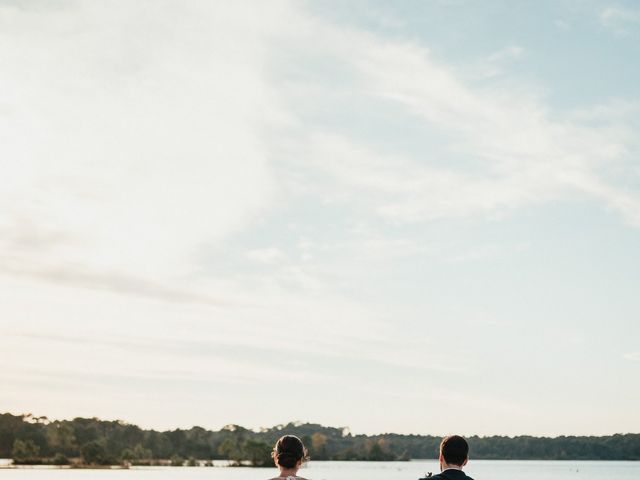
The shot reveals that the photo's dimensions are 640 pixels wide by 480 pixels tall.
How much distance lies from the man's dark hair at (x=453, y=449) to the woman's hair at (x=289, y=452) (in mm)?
1310

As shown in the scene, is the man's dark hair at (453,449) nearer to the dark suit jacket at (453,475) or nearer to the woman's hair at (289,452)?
the dark suit jacket at (453,475)

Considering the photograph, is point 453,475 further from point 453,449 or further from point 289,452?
point 289,452

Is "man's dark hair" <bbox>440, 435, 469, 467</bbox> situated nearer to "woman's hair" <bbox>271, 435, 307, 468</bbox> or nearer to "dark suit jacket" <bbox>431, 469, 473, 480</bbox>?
"dark suit jacket" <bbox>431, 469, 473, 480</bbox>

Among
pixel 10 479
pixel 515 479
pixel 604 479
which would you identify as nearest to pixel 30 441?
pixel 10 479

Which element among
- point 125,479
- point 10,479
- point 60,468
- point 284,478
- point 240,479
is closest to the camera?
point 284,478

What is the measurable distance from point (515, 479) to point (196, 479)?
58188mm

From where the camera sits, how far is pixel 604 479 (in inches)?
6437

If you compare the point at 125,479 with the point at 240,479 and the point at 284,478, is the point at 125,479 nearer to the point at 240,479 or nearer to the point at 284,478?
the point at 240,479

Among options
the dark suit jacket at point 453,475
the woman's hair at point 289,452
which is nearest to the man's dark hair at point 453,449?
the dark suit jacket at point 453,475

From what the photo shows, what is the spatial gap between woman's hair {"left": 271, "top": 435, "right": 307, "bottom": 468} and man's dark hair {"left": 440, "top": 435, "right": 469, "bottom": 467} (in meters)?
1.31

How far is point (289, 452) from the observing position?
8.01m

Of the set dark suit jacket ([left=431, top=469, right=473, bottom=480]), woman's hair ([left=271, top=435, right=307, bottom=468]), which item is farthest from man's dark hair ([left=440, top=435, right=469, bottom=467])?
woman's hair ([left=271, top=435, right=307, bottom=468])

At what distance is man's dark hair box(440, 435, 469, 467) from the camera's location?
8312mm

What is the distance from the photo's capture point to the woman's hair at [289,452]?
8.02m
